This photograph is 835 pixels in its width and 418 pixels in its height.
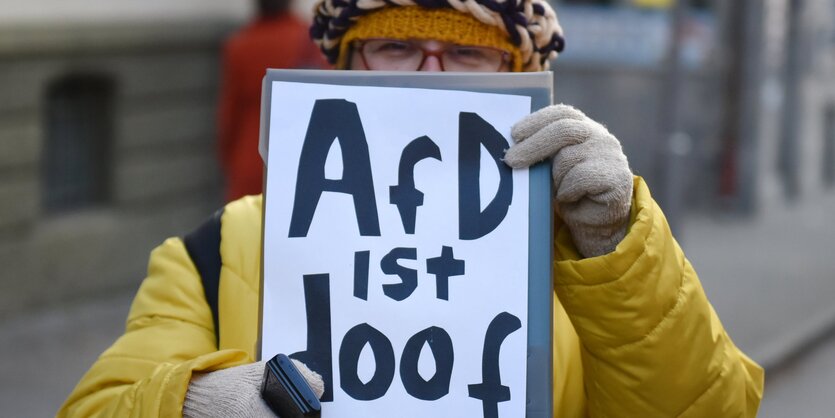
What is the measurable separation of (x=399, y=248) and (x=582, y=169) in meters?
0.34

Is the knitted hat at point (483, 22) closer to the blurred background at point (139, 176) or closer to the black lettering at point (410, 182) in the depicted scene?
the black lettering at point (410, 182)

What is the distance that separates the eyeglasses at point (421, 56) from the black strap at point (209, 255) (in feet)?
1.49

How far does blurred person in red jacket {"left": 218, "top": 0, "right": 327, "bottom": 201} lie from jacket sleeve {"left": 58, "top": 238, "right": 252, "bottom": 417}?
3.87 meters

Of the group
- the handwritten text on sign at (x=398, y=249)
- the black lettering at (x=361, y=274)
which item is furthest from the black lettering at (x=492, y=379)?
the black lettering at (x=361, y=274)

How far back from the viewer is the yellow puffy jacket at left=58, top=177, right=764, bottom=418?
2.23 meters

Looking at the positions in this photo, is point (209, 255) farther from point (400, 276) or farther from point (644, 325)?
point (644, 325)

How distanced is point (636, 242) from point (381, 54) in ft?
2.49

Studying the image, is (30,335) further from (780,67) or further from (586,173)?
(780,67)

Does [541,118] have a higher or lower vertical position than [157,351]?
higher

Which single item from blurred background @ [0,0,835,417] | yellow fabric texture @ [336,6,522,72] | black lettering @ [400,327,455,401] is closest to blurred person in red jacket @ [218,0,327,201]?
blurred background @ [0,0,835,417]

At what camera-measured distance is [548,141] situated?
2197mm

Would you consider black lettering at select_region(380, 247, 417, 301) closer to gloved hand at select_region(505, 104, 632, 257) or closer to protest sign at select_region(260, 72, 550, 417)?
protest sign at select_region(260, 72, 550, 417)

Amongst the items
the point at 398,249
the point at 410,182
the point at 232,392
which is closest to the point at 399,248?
the point at 398,249

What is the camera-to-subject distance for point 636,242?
2.21 meters
